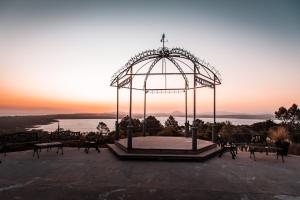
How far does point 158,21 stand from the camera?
12703 millimetres

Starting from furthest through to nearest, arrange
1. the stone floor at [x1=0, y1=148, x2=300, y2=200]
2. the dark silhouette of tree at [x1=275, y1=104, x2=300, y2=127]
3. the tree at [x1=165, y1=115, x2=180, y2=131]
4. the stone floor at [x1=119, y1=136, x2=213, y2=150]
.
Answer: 1. the dark silhouette of tree at [x1=275, y1=104, x2=300, y2=127]
2. the tree at [x1=165, y1=115, x2=180, y2=131]
3. the stone floor at [x1=119, y1=136, x2=213, y2=150]
4. the stone floor at [x1=0, y1=148, x2=300, y2=200]

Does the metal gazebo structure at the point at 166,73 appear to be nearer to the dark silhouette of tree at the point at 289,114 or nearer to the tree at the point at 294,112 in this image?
the dark silhouette of tree at the point at 289,114

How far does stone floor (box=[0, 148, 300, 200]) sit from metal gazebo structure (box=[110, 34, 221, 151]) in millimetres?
1938

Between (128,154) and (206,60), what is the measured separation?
215 inches

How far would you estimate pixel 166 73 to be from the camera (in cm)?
1200

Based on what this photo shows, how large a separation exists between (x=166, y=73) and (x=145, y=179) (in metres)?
5.98

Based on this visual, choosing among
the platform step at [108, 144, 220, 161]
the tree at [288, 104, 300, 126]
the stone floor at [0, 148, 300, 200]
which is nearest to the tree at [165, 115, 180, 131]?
the platform step at [108, 144, 220, 161]

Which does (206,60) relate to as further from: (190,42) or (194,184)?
(194,184)

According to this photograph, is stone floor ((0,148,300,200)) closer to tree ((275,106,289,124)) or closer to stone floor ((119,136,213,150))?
stone floor ((119,136,213,150))

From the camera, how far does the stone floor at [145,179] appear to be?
5852mm

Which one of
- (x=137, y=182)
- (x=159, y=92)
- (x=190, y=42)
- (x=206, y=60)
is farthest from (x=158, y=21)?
(x=137, y=182)

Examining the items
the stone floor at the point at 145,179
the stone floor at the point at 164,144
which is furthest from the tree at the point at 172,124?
the stone floor at the point at 145,179

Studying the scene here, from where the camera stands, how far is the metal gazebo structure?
A: 11.2 m

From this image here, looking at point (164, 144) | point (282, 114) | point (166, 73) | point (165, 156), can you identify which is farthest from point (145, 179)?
point (282, 114)
